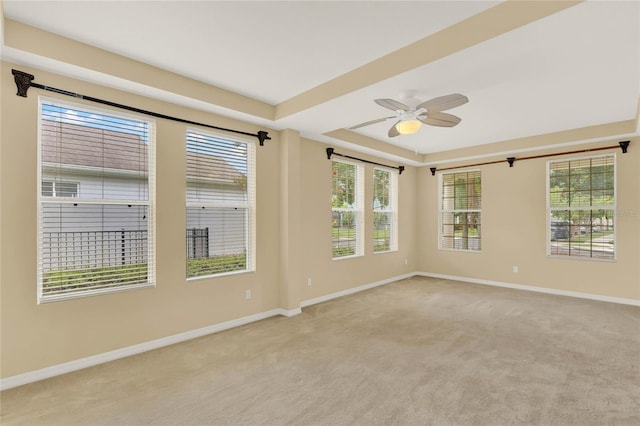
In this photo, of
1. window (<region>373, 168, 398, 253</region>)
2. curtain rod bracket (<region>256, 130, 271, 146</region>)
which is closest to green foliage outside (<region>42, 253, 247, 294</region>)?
curtain rod bracket (<region>256, 130, 271, 146</region>)

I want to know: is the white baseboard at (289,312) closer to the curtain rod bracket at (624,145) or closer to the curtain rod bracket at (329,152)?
the curtain rod bracket at (329,152)

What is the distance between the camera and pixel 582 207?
523cm

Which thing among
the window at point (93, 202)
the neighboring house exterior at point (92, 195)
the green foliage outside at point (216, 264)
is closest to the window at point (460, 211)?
the green foliage outside at point (216, 264)

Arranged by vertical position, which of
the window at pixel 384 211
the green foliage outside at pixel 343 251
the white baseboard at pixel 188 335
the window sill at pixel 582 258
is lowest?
the white baseboard at pixel 188 335

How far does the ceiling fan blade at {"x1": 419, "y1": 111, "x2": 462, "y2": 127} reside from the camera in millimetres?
3176

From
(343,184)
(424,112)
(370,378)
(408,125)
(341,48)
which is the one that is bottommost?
(370,378)

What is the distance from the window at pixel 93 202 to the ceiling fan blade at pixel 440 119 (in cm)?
286

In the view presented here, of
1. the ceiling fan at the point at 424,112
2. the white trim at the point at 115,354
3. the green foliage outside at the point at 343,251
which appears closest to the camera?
the white trim at the point at 115,354

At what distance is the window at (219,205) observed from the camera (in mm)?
3592

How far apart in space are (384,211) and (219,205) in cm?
360

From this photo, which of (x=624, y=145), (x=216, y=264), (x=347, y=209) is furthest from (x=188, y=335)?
(x=624, y=145)

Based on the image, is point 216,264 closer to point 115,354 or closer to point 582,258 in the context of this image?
point 115,354

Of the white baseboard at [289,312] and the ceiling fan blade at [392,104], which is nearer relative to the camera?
the ceiling fan blade at [392,104]

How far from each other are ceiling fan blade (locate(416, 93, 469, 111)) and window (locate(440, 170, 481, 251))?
3.99m
